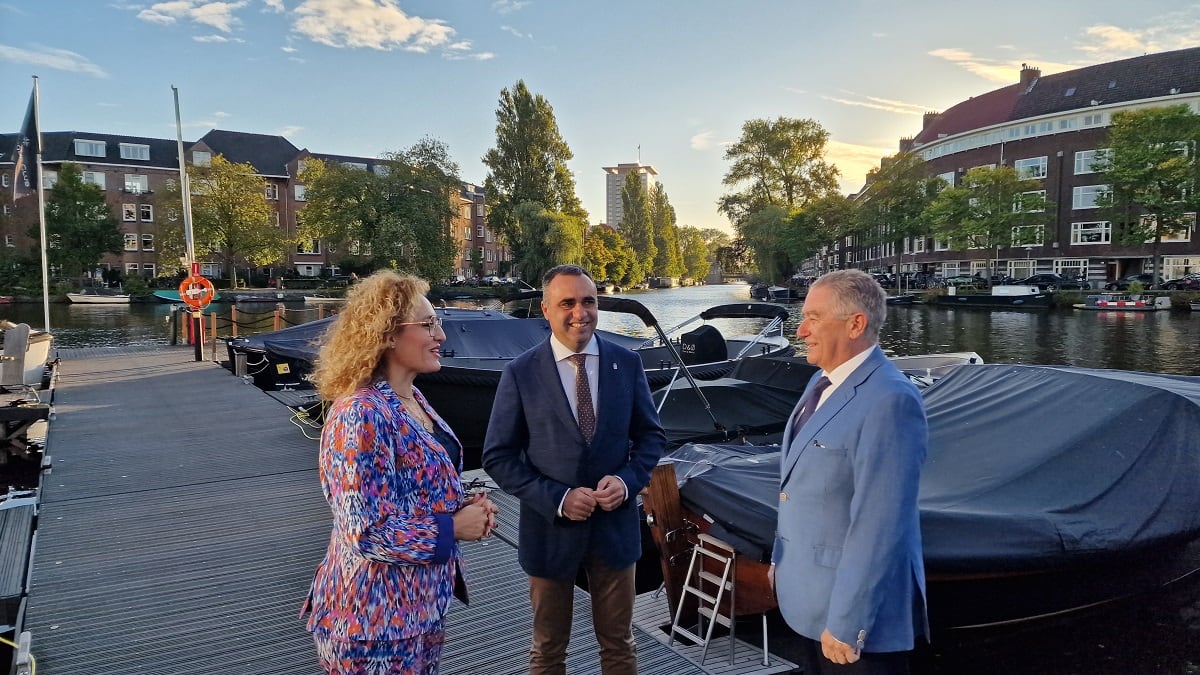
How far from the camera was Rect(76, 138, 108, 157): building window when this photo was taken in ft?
199

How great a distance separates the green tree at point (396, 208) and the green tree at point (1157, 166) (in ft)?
143

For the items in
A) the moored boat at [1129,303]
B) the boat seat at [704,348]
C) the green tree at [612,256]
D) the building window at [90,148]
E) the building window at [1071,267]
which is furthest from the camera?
the green tree at [612,256]

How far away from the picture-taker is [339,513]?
1834 mm

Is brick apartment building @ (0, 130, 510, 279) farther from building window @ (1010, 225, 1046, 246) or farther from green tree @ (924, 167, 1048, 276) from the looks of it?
building window @ (1010, 225, 1046, 246)

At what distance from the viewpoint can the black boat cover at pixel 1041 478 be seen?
4051mm

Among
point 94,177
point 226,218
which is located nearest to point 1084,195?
point 226,218

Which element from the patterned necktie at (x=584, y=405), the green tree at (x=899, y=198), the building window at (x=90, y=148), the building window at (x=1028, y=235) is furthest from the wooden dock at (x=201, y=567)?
the building window at (x=90, y=148)

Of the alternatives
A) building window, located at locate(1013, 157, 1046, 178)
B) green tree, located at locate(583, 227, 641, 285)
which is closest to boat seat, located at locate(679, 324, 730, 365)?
building window, located at locate(1013, 157, 1046, 178)

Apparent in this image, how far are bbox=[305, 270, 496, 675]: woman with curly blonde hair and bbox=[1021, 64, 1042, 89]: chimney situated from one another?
6861 cm

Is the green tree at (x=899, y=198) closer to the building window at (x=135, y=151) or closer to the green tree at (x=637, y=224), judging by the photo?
the green tree at (x=637, y=224)

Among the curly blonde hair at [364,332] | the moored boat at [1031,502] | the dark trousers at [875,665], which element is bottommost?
the moored boat at [1031,502]

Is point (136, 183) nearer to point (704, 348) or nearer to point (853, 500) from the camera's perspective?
point (704, 348)

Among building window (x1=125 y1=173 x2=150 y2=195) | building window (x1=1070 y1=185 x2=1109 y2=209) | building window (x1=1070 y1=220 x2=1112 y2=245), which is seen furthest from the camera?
building window (x1=125 y1=173 x2=150 y2=195)

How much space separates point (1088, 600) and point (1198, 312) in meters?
38.8
